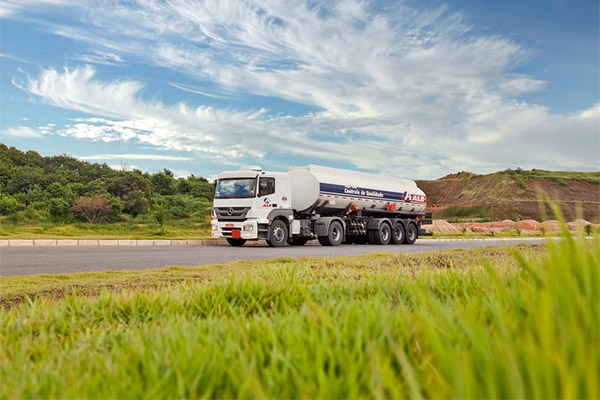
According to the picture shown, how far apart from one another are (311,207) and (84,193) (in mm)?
25582

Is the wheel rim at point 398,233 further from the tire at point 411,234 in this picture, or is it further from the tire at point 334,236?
the tire at point 334,236

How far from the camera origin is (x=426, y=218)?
28672 mm

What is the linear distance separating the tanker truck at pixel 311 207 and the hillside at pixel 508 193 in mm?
40059

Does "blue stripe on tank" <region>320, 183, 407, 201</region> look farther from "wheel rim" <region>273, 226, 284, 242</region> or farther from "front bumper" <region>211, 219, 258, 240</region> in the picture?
"front bumper" <region>211, 219, 258, 240</region>

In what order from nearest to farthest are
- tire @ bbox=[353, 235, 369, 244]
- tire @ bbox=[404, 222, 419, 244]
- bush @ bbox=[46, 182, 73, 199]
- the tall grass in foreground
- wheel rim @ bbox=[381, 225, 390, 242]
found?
the tall grass in foreground, wheel rim @ bbox=[381, 225, 390, 242], tire @ bbox=[353, 235, 369, 244], tire @ bbox=[404, 222, 419, 244], bush @ bbox=[46, 182, 73, 199]

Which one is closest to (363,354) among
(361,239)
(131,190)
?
(361,239)

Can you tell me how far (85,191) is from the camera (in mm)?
41000

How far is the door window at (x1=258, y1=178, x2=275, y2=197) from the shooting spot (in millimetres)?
19672

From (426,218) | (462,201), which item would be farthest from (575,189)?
(426,218)

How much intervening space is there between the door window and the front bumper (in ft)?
3.85

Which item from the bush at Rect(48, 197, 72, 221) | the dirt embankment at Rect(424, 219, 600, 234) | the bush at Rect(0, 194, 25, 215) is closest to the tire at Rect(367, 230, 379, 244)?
the dirt embankment at Rect(424, 219, 600, 234)

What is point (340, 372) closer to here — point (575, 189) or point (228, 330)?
point (228, 330)

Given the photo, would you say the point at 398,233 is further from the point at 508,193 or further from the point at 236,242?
the point at 508,193

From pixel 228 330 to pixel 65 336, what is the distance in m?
1.33
